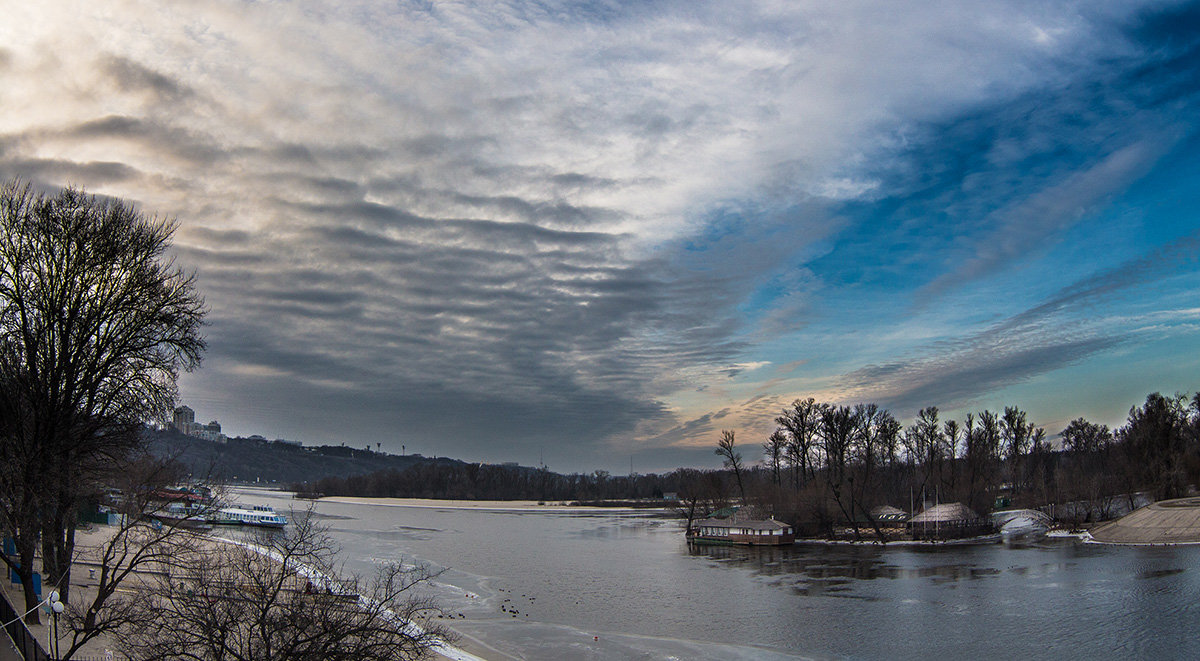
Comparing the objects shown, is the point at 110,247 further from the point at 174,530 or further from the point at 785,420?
the point at 785,420

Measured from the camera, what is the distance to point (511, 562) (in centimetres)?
6294

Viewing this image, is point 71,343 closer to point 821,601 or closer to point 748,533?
point 821,601

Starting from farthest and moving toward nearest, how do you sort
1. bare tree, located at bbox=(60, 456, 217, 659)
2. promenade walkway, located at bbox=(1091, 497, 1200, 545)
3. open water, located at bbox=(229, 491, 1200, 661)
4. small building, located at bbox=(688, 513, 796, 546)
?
1. small building, located at bbox=(688, 513, 796, 546)
2. promenade walkway, located at bbox=(1091, 497, 1200, 545)
3. open water, located at bbox=(229, 491, 1200, 661)
4. bare tree, located at bbox=(60, 456, 217, 659)

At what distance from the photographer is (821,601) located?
41.9 m

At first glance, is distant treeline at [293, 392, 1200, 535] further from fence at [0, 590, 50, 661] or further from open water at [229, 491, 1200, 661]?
fence at [0, 590, 50, 661]

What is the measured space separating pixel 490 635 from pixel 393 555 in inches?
1312

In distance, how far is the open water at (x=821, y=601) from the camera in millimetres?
31016

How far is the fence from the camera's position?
50.6ft

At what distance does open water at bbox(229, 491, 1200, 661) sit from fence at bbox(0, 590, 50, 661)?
15.9 meters

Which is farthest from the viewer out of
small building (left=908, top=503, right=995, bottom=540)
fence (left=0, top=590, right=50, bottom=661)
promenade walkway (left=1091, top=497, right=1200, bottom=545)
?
small building (left=908, top=503, right=995, bottom=540)

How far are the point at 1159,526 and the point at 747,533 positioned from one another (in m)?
37.1

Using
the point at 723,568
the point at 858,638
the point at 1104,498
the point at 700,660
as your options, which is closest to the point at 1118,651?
the point at 858,638

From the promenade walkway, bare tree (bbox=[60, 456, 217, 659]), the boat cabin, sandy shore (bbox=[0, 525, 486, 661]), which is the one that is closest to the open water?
sandy shore (bbox=[0, 525, 486, 661])

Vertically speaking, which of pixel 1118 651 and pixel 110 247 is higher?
pixel 110 247
